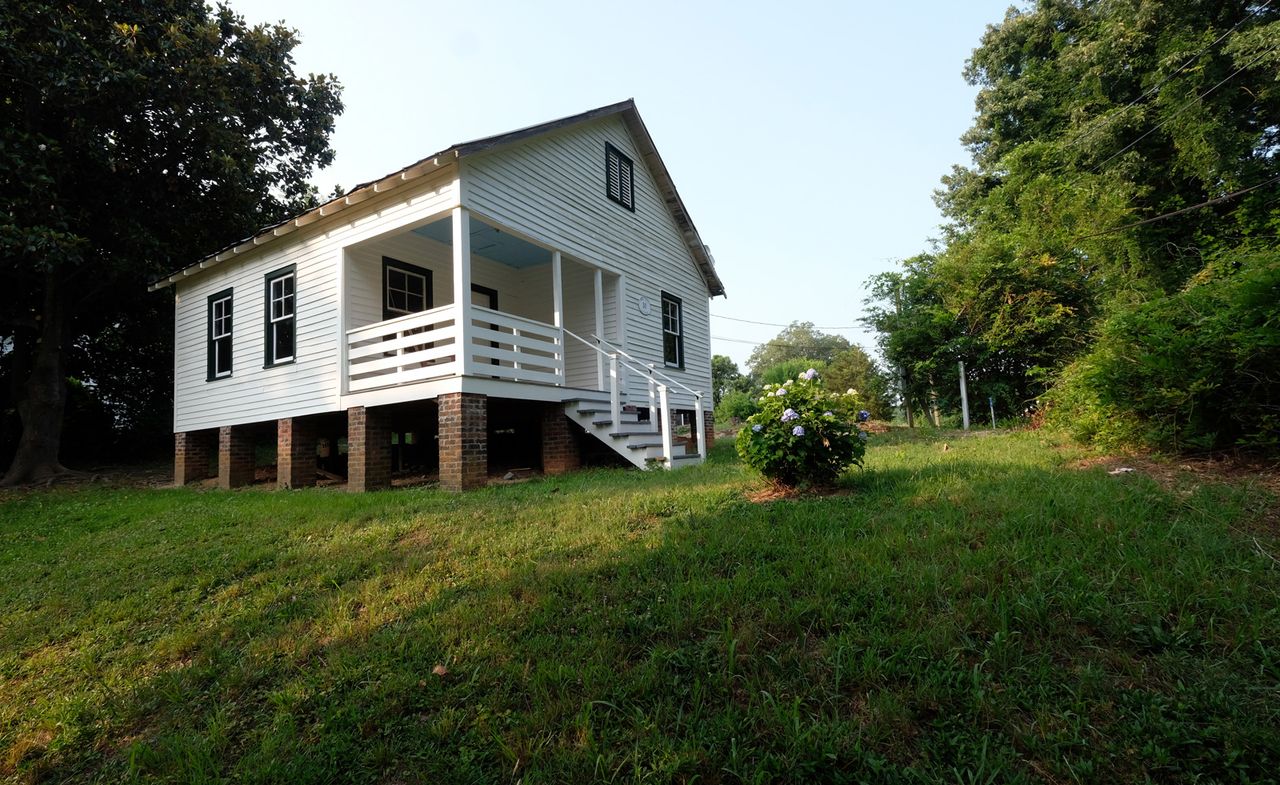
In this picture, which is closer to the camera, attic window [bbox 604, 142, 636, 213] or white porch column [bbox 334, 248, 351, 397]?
white porch column [bbox 334, 248, 351, 397]

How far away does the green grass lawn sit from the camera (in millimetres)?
2066

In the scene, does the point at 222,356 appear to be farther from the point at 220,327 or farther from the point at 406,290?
the point at 406,290

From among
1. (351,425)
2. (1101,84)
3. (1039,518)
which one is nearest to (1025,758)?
(1039,518)

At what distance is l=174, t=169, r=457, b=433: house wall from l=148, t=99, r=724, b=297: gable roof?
0.23 meters

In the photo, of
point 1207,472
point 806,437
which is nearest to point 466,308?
point 806,437

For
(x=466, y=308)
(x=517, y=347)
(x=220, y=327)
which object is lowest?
(x=517, y=347)

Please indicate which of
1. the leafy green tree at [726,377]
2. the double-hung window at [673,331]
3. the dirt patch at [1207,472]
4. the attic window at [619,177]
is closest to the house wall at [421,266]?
the attic window at [619,177]

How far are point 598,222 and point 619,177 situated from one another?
170 cm

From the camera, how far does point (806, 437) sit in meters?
5.15

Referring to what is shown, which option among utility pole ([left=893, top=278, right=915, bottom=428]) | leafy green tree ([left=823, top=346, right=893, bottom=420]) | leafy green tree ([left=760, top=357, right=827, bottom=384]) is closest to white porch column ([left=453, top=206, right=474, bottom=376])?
leafy green tree ([left=823, top=346, right=893, bottom=420])

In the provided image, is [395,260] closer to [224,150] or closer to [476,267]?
[476,267]

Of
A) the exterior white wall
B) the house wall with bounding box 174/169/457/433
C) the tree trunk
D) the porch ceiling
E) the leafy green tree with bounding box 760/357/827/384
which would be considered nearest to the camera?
the house wall with bounding box 174/169/457/433

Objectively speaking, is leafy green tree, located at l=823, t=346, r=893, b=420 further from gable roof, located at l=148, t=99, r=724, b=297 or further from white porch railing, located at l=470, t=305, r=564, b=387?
white porch railing, located at l=470, t=305, r=564, b=387

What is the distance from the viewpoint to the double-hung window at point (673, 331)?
12795 millimetres
